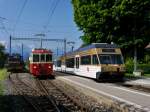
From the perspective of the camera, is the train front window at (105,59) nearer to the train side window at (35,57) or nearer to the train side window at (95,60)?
the train side window at (95,60)

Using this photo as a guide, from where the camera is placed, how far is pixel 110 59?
105 ft

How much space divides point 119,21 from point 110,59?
61.4ft

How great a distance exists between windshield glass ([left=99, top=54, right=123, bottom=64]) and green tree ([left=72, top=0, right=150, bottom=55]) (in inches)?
638

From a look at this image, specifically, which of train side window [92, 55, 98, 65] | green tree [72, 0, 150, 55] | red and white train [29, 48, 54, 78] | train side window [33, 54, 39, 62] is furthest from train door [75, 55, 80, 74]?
green tree [72, 0, 150, 55]

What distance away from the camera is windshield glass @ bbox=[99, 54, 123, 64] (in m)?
31.6

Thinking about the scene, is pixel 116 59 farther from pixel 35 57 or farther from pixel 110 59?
pixel 35 57

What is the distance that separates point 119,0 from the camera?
49.4m

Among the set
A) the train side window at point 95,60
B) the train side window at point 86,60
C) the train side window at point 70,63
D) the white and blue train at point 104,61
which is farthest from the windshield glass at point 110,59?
the train side window at point 70,63

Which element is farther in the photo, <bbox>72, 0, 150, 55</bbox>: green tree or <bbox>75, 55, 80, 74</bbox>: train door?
<bbox>72, 0, 150, 55</bbox>: green tree

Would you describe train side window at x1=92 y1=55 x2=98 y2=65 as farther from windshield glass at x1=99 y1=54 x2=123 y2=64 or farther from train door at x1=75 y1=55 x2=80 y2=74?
train door at x1=75 y1=55 x2=80 y2=74

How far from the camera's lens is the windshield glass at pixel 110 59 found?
31.6 m

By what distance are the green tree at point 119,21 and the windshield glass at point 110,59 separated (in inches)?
638

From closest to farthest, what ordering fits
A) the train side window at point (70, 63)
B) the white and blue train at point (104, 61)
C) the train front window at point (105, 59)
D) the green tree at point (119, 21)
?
1. the white and blue train at point (104, 61)
2. the train front window at point (105, 59)
3. the train side window at point (70, 63)
4. the green tree at point (119, 21)

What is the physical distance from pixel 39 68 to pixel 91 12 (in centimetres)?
1667
